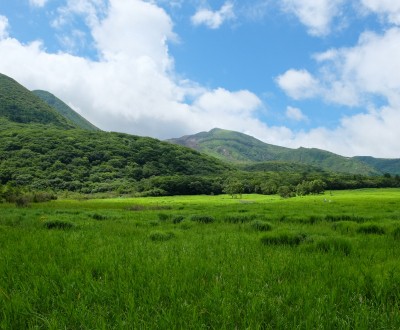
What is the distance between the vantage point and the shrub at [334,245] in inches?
332

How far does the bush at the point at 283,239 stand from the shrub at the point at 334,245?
1.24 meters

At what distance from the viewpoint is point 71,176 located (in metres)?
184

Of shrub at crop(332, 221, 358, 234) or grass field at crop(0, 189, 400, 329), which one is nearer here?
grass field at crop(0, 189, 400, 329)

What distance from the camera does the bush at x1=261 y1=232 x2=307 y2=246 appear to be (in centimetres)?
1031

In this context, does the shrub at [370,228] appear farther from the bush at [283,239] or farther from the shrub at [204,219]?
the shrub at [204,219]

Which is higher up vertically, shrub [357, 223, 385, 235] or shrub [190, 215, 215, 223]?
shrub [357, 223, 385, 235]

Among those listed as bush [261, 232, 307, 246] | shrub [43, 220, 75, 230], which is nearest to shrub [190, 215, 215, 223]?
shrub [43, 220, 75, 230]

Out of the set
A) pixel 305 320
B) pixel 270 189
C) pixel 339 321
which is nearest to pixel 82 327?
pixel 305 320

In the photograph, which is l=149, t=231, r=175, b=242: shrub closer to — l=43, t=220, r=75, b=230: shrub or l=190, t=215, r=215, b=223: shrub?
l=43, t=220, r=75, b=230: shrub

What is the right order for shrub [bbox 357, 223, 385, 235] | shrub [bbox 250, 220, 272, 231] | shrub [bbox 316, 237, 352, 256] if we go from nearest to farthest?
shrub [bbox 316, 237, 352, 256] → shrub [bbox 357, 223, 385, 235] → shrub [bbox 250, 220, 272, 231]

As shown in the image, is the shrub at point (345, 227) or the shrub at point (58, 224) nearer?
the shrub at point (345, 227)

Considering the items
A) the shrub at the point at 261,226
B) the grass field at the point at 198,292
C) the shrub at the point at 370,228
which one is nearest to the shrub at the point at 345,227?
the shrub at the point at 370,228

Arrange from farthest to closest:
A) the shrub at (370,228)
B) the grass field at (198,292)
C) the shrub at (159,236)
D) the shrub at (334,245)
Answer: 1. the shrub at (370,228)
2. the shrub at (159,236)
3. the shrub at (334,245)
4. the grass field at (198,292)

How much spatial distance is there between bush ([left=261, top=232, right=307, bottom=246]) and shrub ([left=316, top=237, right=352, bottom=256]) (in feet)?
4.08
